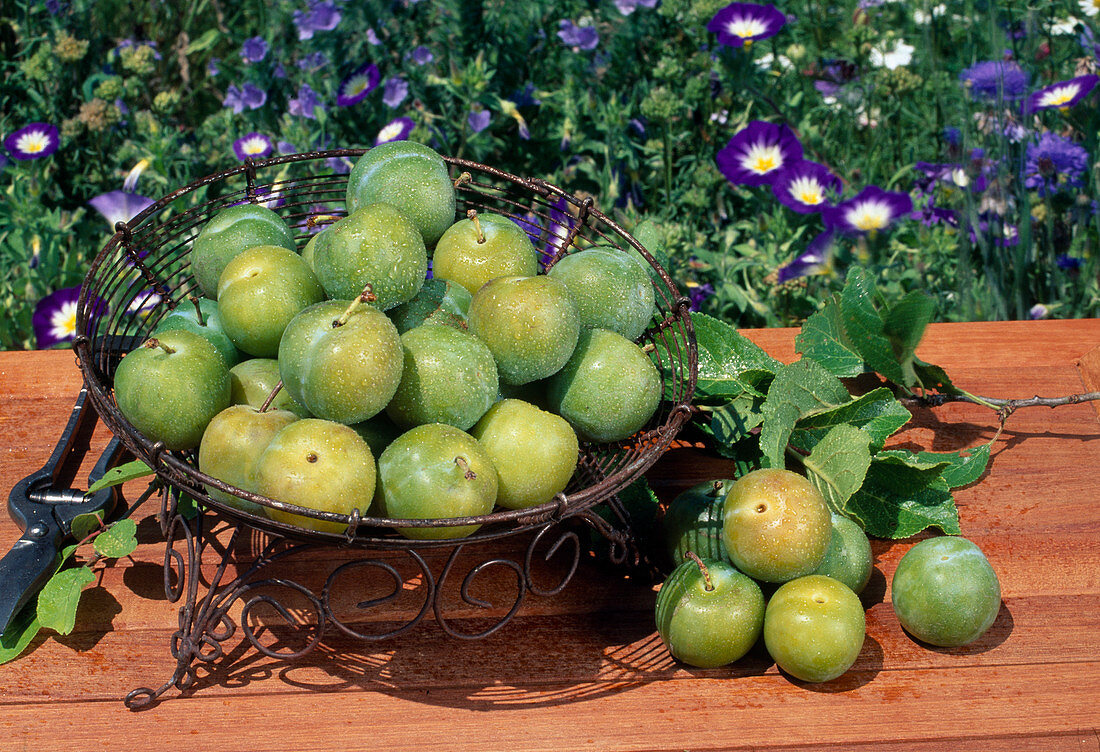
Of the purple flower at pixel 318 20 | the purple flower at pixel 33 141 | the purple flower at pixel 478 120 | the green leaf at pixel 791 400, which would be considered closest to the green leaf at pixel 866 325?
the green leaf at pixel 791 400

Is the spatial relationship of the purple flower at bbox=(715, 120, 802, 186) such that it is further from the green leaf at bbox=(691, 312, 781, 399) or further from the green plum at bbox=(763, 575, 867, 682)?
the green plum at bbox=(763, 575, 867, 682)

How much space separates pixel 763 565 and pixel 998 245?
1319 mm

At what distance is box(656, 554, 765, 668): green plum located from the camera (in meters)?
1.15

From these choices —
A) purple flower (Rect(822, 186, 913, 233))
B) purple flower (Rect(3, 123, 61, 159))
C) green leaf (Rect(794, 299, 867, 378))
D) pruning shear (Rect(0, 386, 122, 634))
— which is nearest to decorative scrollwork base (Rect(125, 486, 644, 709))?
pruning shear (Rect(0, 386, 122, 634))

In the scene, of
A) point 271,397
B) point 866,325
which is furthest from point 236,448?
point 866,325

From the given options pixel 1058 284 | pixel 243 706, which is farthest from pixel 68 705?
pixel 1058 284

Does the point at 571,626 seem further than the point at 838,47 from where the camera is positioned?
No

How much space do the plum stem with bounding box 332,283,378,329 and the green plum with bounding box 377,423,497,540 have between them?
14cm

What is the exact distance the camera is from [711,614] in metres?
1.15

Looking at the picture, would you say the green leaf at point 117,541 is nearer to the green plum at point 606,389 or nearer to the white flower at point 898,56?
the green plum at point 606,389

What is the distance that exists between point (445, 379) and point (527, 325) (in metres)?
0.11

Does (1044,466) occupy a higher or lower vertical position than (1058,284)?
lower

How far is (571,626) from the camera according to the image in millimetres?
1291

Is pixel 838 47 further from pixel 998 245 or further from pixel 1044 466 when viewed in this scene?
pixel 1044 466
